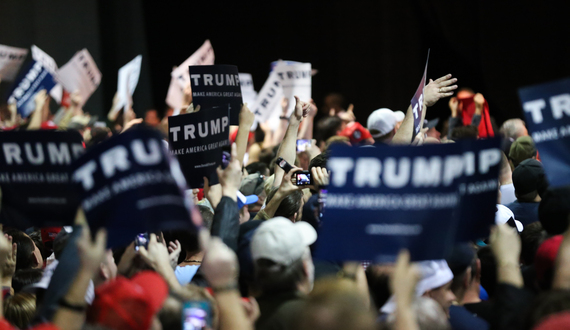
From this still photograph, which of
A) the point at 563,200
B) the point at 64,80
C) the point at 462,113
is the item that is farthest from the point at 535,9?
the point at 563,200

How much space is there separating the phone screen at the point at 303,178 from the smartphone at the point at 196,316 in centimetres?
169

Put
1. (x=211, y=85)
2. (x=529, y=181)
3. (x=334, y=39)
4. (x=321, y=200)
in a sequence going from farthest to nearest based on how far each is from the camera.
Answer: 1. (x=334, y=39)
2. (x=211, y=85)
3. (x=529, y=181)
4. (x=321, y=200)

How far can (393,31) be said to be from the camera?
43.6ft

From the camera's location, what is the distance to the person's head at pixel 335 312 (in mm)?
2014

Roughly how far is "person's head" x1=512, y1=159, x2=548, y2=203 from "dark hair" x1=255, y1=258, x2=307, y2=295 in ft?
8.47

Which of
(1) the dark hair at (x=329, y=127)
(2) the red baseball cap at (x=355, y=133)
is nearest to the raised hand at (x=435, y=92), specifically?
(2) the red baseball cap at (x=355, y=133)

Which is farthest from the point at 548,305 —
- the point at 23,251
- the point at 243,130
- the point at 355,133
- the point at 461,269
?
the point at 355,133

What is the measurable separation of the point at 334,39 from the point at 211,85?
376 inches

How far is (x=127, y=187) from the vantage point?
2740 mm

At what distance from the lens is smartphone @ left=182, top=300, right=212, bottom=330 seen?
2.54 metres

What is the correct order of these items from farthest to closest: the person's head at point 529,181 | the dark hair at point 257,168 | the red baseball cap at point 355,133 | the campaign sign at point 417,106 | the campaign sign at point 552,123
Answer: the red baseball cap at point 355,133, the dark hair at point 257,168, the person's head at point 529,181, the campaign sign at point 417,106, the campaign sign at point 552,123

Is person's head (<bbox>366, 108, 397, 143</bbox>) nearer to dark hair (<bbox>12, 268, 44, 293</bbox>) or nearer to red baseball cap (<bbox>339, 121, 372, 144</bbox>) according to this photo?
red baseball cap (<bbox>339, 121, 372, 144</bbox>)

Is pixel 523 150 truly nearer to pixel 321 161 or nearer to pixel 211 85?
pixel 321 161

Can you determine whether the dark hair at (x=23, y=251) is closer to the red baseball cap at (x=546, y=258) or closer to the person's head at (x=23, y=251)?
the person's head at (x=23, y=251)
